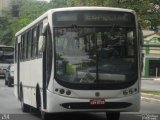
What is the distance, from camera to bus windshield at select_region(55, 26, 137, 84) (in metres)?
14.8

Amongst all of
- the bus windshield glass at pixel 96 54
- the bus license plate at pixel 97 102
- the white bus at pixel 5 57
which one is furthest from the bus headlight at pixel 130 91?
the white bus at pixel 5 57

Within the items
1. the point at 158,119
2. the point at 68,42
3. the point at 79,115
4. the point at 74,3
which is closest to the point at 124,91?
the point at 68,42

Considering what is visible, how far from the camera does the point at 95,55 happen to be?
49.2ft

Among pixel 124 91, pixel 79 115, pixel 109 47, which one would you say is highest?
pixel 109 47

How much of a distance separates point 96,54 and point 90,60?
21 cm

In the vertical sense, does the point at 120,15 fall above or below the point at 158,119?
above

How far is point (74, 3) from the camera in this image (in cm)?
3588

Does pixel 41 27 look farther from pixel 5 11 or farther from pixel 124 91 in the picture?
pixel 5 11

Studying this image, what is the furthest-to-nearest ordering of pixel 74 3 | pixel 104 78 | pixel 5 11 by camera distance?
pixel 5 11 < pixel 74 3 < pixel 104 78

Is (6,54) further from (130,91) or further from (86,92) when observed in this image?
(86,92)

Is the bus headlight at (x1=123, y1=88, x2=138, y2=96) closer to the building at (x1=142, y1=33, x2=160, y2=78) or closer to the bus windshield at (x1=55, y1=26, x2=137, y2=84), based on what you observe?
the bus windshield at (x1=55, y1=26, x2=137, y2=84)

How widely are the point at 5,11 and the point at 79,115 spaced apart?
91.6 metres

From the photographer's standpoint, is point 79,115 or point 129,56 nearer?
point 129,56

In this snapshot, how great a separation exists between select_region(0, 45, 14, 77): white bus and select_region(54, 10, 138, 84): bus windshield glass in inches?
1491
